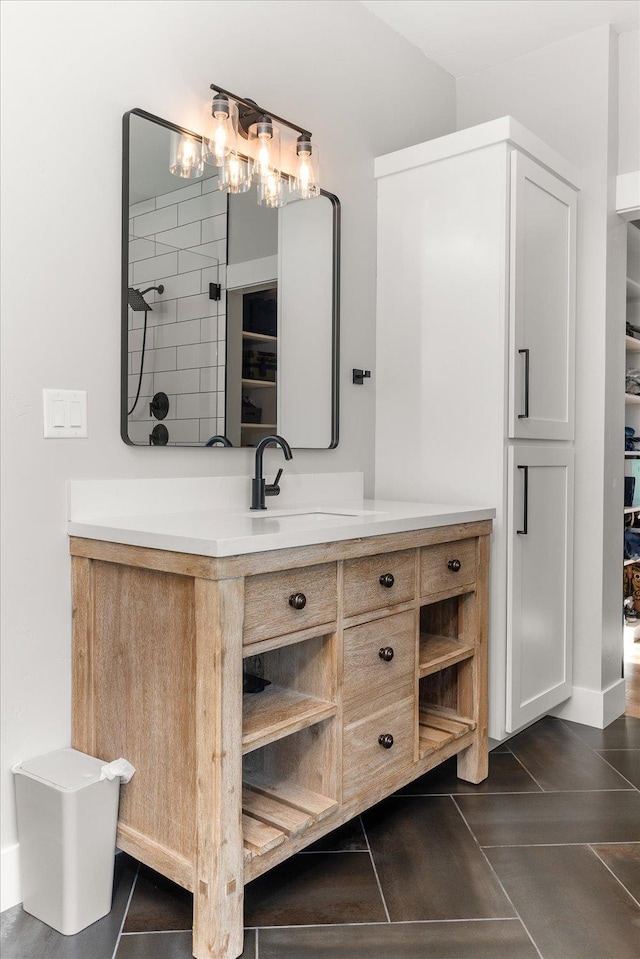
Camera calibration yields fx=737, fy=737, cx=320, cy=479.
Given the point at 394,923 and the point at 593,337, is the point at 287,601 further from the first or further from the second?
the point at 593,337

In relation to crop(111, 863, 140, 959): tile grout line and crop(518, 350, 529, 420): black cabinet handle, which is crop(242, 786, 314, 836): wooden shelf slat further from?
crop(518, 350, 529, 420): black cabinet handle

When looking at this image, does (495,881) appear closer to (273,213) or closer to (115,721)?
(115,721)

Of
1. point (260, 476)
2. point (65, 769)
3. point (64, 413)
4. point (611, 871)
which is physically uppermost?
point (64, 413)

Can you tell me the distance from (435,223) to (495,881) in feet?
6.48

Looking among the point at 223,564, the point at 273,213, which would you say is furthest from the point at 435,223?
the point at 223,564

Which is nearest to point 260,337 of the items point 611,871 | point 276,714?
point 276,714

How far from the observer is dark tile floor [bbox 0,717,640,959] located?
4.93 feet

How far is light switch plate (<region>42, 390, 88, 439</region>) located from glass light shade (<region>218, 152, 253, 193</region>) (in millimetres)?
762

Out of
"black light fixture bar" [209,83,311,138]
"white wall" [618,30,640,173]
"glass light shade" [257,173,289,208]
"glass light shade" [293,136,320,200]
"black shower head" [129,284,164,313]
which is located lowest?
"black shower head" [129,284,164,313]

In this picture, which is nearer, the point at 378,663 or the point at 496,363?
the point at 378,663

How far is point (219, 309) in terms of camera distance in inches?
82.0

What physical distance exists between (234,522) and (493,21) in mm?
2214

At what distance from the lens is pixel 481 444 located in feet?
7.88

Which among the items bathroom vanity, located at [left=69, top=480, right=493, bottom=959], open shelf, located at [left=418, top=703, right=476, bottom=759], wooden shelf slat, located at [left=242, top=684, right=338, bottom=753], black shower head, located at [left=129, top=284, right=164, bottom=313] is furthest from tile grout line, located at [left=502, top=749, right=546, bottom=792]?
black shower head, located at [left=129, top=284, right=164, bottom=313]
